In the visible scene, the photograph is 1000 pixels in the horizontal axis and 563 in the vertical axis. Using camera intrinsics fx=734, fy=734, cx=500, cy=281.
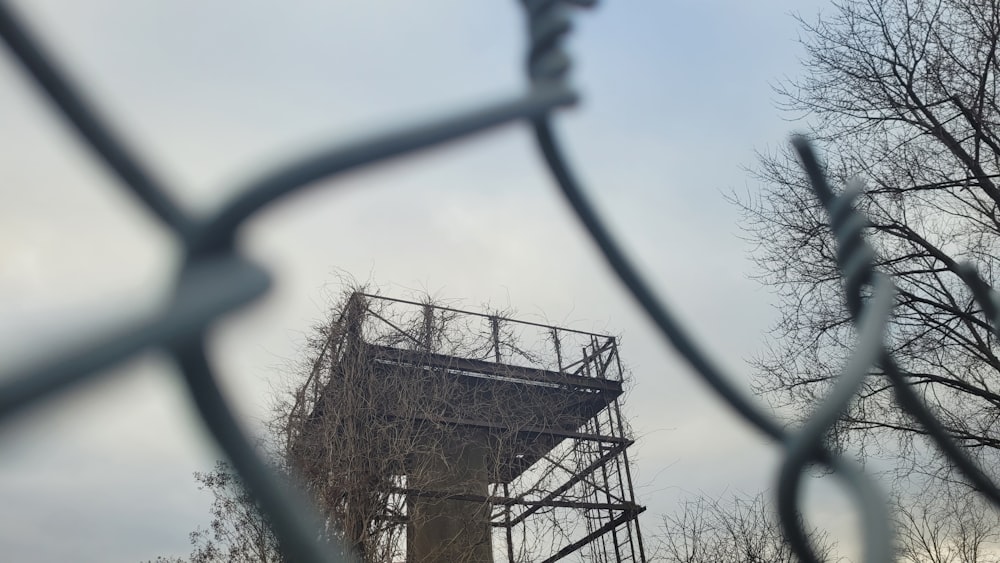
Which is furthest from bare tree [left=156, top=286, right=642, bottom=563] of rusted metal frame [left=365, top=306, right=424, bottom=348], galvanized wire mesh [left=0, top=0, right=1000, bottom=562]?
galvanized wire mesh [left=0, top=0, right=1000, bottom=562]

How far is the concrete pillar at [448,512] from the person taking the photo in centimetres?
736

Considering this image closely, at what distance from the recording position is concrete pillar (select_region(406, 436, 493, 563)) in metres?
7.36

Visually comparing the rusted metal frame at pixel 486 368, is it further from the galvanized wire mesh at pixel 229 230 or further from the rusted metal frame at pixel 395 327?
the galvanized wire mesh at pixel 229 230

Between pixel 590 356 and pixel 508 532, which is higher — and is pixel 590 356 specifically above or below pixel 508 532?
above

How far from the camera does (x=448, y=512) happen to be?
A: 7816 millimetres

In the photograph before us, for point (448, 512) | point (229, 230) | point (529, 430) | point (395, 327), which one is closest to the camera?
point (229, 230)

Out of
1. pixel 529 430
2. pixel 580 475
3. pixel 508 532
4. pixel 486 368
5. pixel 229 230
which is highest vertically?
pixel 486 368

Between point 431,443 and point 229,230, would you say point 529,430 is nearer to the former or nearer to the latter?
point 431,443

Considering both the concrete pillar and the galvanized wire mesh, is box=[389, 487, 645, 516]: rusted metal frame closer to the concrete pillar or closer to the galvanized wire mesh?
the concrete pillar

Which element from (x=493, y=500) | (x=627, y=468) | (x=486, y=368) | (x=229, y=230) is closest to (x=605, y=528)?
(x=627, y=468)

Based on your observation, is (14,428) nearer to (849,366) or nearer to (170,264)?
(170,264)

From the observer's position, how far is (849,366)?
0.76 metres

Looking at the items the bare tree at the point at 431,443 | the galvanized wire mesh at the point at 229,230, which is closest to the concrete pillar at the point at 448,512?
the bare tree at the point at 431,443

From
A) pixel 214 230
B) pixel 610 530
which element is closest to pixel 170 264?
pixel 214 230
